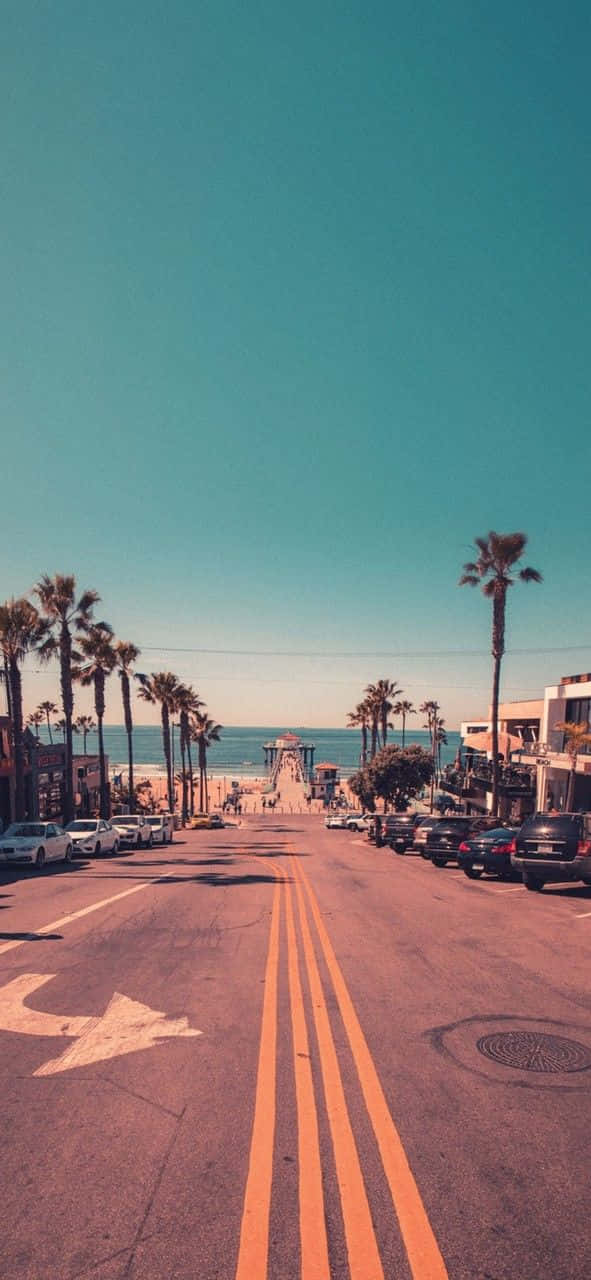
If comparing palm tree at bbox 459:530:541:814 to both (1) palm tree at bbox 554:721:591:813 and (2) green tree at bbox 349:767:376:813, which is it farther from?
(2) green tree at bbox 349:767:376:813

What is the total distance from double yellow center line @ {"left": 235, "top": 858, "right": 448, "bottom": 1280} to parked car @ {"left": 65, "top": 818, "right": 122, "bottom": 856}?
68.5 feet

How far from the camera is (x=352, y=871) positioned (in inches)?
851

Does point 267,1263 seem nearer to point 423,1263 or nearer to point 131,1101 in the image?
point 423,1263

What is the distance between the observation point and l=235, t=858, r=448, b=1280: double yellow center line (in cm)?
339

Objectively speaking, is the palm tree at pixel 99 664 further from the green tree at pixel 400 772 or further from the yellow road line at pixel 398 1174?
the yellow road line at pixel 398 1174

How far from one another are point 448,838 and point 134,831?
15.8m

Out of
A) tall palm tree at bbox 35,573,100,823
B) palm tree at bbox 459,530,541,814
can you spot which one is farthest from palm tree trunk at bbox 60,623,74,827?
palm tree at bbox 459,530,541,814

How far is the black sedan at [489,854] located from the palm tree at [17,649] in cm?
2104

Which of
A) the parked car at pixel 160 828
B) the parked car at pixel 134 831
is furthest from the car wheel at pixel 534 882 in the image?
the parked car at pixel 160 828

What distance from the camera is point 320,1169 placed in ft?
13.7

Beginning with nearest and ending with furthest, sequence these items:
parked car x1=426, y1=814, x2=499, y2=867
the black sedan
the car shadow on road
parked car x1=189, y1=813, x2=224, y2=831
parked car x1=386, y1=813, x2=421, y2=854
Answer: the car shadow on road, the black sedan, parked car x1=426, y1=814, x2=499, y2=867, parked car x1=386, y1=813, x2=421, y2=854, parked car x1=189, y1=813, x2=224, y2=831

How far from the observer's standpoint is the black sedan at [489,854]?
18.1 m

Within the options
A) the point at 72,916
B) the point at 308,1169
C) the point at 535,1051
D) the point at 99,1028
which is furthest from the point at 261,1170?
the point at 72,916

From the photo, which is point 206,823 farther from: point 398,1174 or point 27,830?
point 398,1174
